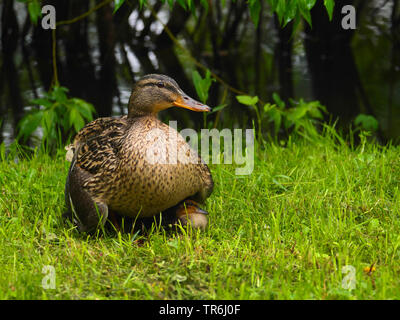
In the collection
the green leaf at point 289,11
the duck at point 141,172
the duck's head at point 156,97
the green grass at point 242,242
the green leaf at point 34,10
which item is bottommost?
the green grass at point 242,242

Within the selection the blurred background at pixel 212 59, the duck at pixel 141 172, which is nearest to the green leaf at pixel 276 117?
the blurred background at pixel 212 59

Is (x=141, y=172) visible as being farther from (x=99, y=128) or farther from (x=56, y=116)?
(x=56, y=116)

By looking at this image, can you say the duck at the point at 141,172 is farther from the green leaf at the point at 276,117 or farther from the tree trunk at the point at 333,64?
the tree trunk at the point at 333,64

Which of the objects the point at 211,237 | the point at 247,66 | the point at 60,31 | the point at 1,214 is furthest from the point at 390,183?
the point at 60,31

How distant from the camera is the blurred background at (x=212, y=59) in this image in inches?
244

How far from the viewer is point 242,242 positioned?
3.24m

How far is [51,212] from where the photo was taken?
11.7 ft

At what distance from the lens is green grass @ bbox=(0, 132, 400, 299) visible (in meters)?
2.78

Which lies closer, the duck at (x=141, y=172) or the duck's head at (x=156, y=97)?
the duck at (x=141, y=172)

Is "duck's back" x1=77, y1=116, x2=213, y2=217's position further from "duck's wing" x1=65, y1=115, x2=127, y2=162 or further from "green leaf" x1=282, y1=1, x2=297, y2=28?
"green leaf" x1=282, y1=1, x2=297, y2=28

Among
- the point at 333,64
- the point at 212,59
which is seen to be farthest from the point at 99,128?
the point at 333,64

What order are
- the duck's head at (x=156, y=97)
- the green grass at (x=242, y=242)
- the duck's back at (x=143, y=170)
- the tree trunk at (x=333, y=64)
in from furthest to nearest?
the tree trunk at (x=333, y=64) → the duck's head at (x=156, y=97) → the duck's back at (x=143, y=170) → the green grass at (x=242, y=242)

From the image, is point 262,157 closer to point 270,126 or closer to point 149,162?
point 270,126

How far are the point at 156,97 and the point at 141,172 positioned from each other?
0.45 meters
